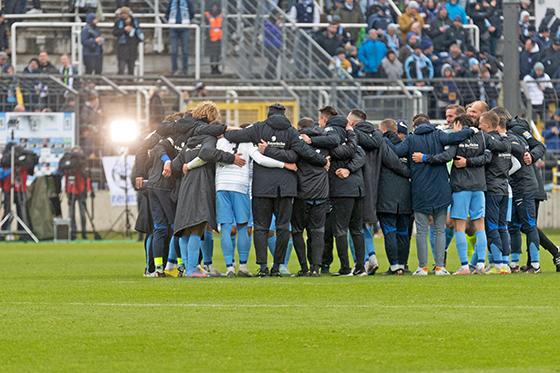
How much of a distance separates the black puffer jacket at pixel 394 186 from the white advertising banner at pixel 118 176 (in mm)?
15204

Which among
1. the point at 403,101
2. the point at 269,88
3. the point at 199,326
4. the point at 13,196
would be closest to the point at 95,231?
the point at 13,196

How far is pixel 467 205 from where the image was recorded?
2147cm

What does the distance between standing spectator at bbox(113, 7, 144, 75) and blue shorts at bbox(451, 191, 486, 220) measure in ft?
67.5

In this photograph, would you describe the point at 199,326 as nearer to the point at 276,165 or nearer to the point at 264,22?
the point at 276,165

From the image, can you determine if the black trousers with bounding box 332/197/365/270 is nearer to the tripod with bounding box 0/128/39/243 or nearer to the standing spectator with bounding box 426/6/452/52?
the tripod with bounding box 0/128/39/243

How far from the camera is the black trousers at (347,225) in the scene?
858 inches

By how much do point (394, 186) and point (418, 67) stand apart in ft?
69.2

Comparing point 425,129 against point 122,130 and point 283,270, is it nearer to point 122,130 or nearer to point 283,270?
point 283,270

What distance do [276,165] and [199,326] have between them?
6.99 meters

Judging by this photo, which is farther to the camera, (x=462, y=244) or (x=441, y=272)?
(x=441, y=272)

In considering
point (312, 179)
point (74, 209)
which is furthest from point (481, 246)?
point (74, 209)

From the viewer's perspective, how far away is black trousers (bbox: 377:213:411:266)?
864 inches

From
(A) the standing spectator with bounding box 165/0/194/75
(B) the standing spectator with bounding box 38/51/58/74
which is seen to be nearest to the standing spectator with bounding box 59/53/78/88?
(B) the standing spectator with bounding box 38/51/58/74

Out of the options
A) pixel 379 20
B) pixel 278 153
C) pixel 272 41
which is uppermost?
pixel 379 20
